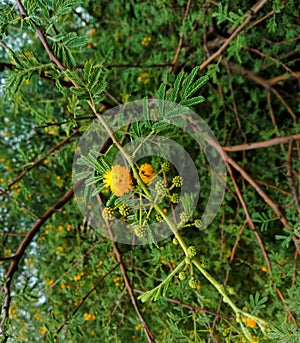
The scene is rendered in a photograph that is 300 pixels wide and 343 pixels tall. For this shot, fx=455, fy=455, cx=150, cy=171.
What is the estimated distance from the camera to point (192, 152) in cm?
132

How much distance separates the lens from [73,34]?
1.79 feet

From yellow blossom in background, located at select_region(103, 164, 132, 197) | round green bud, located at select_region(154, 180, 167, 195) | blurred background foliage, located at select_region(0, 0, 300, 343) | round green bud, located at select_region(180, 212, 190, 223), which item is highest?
yellow blossom in background, located at select_region(103, 164, 132, 197)

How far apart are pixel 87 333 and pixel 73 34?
3.80ft

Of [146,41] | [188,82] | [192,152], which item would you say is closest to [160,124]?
[188,82]

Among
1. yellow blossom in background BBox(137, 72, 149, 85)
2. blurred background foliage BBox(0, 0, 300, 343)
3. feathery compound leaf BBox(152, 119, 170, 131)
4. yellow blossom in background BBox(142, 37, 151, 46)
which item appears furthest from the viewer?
yellow blossom in background BBox(142, 37, 151, 46)

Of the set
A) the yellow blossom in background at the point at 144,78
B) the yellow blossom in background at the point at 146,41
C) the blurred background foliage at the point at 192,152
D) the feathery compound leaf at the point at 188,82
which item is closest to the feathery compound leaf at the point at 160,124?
the feathery compound leaf at the point at 188,82

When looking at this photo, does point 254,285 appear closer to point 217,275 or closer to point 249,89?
point 217,275

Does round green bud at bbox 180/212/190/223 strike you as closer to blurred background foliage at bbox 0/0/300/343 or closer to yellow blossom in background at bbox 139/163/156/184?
yellow blossom in background at bbox 139/163/156/184

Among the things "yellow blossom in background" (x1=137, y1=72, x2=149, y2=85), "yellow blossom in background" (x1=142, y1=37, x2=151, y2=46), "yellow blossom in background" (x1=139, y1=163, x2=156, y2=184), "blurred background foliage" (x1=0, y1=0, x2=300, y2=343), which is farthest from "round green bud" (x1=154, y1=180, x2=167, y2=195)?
"yellow blossom in background" (x1=142, y1=37, x2=151, y2=46)

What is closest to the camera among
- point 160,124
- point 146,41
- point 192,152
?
point 160,124

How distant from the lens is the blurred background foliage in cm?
111

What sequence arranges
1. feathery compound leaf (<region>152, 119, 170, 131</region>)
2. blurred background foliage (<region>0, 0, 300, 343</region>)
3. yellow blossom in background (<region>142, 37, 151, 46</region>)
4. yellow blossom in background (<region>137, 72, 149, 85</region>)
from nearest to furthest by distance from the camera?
1. feathery compound leaf (<region>152, 119, 170, 131</region>)
2. blurred background foliage (<region>0, 0, 300, 343</region>)
3. yellow blossom in background (<region>137, 72, 149, 85</region>)
4. yellow blossom in background (<region>142, 37, 151, 46</region>)

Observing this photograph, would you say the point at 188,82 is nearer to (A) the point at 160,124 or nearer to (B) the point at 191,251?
(A) the point at 160,124

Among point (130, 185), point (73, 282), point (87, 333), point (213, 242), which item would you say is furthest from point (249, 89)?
point (130, 185)
